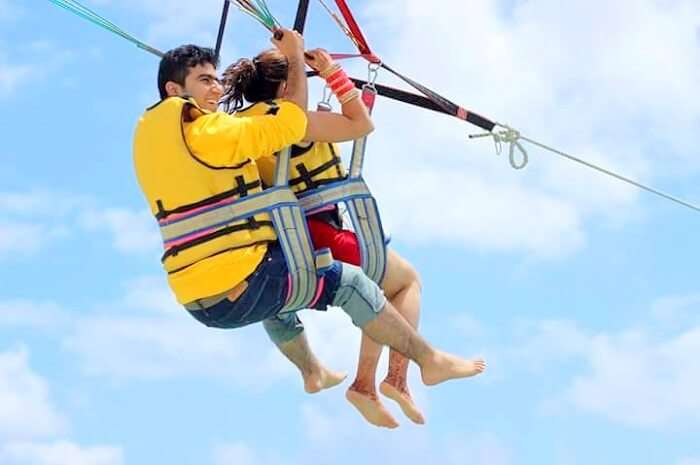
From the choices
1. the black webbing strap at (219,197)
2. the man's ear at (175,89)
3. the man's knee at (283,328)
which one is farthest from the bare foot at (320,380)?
the man's ear at (175,89)

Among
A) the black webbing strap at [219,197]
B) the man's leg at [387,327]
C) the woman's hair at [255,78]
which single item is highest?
the woman's hair at [255,78]

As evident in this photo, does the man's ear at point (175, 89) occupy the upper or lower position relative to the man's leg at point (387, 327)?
upper

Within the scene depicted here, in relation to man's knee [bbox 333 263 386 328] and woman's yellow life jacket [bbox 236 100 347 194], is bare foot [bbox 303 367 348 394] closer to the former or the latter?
man's knee [bbox 333 263 386 328]

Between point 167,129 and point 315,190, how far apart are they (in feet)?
3.18

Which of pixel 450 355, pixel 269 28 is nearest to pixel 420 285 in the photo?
pixel 450 355

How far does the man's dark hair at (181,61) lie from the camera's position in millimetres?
7613

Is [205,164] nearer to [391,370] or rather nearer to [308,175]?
[308,175]

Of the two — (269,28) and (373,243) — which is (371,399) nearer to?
(373,243)

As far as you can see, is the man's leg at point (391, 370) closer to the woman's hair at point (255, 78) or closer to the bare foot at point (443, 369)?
the bare foot at point (443, 369)

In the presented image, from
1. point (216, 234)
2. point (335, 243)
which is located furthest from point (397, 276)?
point (216, 234)

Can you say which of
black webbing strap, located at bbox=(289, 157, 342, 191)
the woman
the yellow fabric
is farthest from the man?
black webbing strap, located at bbox=(289, 157, 342, 191)

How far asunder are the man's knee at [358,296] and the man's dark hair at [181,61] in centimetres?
128

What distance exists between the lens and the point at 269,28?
7.75m

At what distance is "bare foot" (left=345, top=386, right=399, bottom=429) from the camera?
834cm
